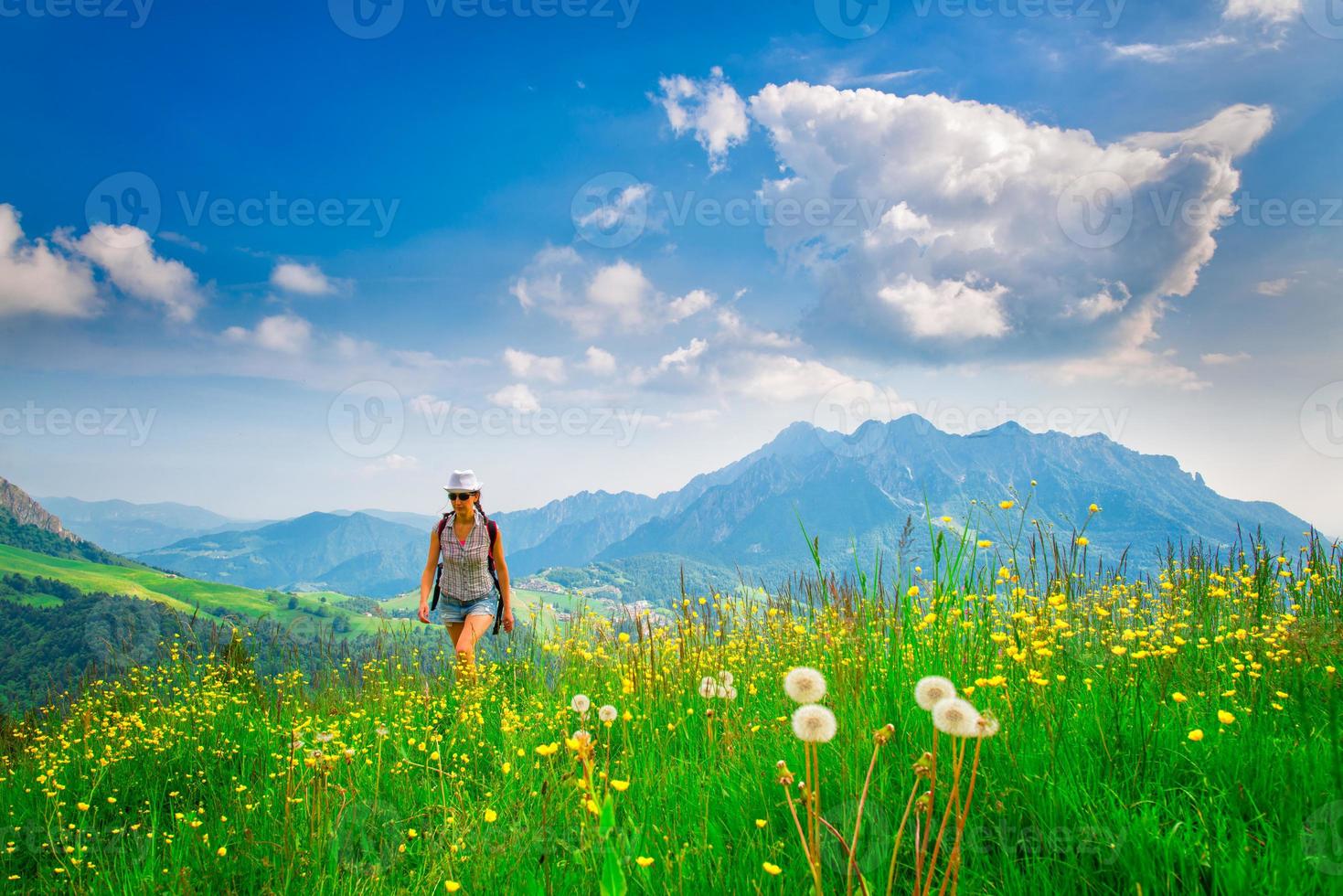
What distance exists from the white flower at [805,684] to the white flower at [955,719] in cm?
32

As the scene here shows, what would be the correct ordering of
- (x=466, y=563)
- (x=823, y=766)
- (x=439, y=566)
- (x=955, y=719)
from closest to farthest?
(x=955, y=719), (x=823, y=766), (x=466, y=563), (x=439, y=566)

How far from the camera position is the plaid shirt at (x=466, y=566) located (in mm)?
10172

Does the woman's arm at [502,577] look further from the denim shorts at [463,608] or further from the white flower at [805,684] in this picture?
the white flower at [805,684]

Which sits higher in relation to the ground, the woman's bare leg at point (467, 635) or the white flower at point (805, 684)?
the white flower at point (805, 684)

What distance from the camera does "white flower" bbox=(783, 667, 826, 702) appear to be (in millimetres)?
1950

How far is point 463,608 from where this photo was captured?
10234mm

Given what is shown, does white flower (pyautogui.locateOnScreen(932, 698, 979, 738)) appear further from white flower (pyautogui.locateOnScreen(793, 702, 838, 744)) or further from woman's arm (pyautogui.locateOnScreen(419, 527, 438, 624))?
woman's arm (pyautogui.locateOnScreen(419, 527, 438, 624))

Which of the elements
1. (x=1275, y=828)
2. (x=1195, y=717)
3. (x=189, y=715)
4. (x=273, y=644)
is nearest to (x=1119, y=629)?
(x=1195, y=717)

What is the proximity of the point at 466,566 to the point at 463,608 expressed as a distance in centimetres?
67

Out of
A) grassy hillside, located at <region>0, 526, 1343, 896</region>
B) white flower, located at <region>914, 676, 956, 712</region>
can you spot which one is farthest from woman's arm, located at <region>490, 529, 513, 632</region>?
Answer: white flower, located at <region>914, 676, 956, 712</region>

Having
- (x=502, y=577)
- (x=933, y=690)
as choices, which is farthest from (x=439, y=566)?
(x=933, y=690)

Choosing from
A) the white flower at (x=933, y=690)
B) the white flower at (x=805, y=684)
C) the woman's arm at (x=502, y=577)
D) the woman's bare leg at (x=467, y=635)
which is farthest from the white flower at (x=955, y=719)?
the woman's arm at (x=502, y=577)

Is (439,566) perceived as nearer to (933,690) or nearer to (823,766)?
(823,766)

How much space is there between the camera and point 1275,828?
260 centimetres
